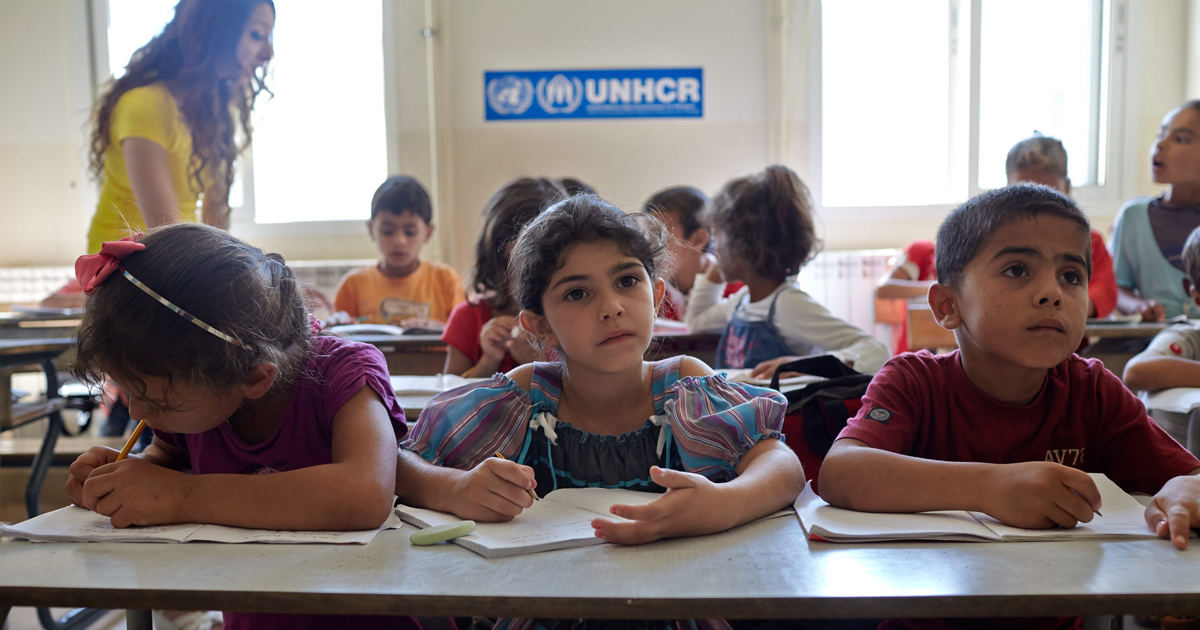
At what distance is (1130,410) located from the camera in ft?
3.87

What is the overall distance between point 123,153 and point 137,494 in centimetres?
145

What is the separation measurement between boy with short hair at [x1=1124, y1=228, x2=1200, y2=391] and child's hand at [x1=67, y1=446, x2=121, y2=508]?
6.32ft

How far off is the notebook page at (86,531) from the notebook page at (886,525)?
723mm

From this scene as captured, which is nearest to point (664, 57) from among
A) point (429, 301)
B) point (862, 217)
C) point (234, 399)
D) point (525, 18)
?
point (525, 18)

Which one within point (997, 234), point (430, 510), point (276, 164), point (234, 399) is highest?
point (276, 164)

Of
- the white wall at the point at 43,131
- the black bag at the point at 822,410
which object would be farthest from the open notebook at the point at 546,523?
the white wall at the point at 43,131

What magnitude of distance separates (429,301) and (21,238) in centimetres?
315

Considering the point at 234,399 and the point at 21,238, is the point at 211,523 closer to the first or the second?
the point at 234,399

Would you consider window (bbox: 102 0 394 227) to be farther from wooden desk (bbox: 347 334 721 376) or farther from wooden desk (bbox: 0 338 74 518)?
wooden desk (bbox: 0 338 74 518)

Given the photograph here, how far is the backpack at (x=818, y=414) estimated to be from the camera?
1375mm

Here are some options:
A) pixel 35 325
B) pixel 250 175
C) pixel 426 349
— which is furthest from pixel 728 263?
pixel 250 175

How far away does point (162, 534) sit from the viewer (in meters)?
0.91

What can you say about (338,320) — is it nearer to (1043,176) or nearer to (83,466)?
(83,466)

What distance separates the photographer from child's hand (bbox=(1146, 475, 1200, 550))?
838mm
